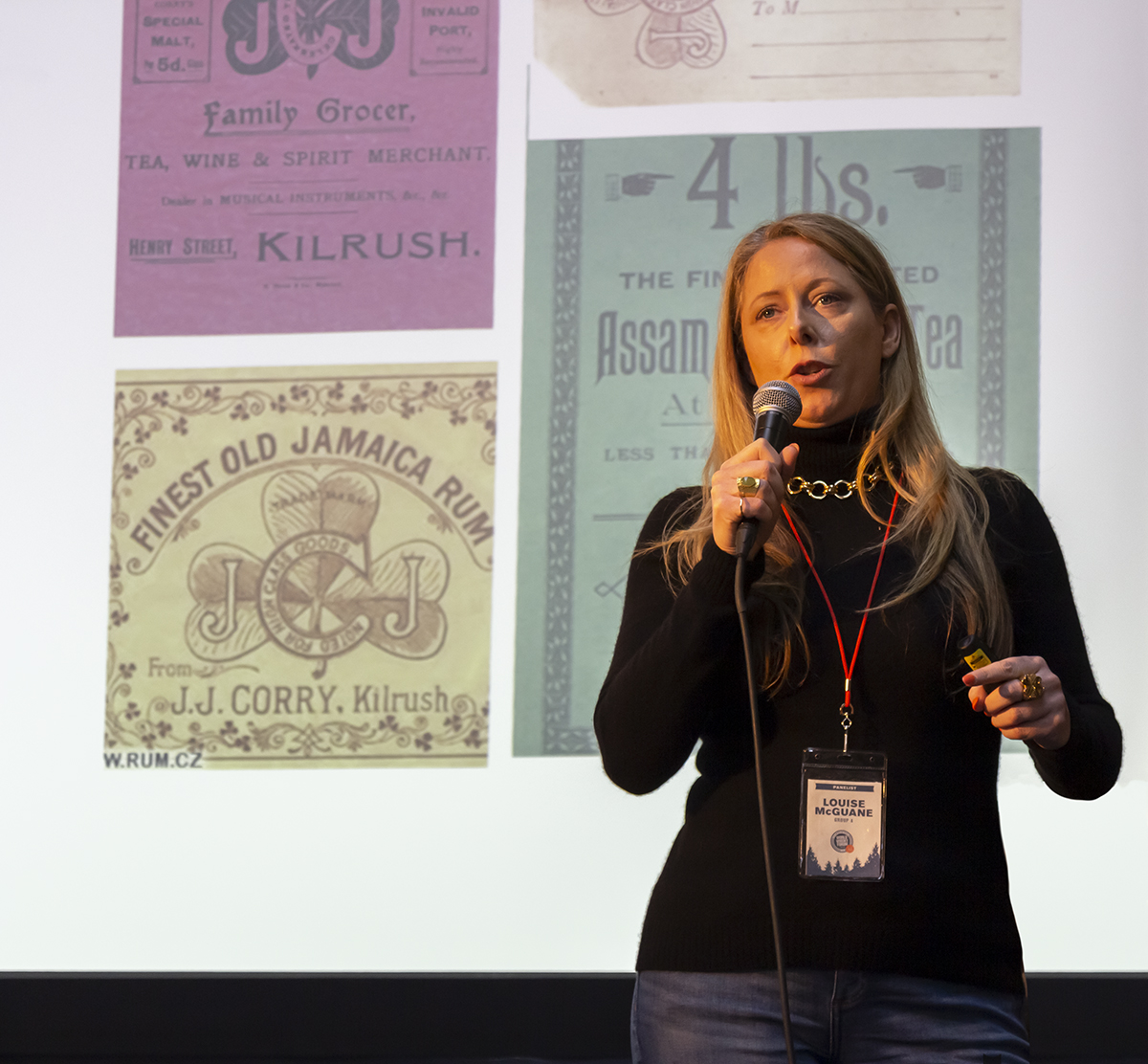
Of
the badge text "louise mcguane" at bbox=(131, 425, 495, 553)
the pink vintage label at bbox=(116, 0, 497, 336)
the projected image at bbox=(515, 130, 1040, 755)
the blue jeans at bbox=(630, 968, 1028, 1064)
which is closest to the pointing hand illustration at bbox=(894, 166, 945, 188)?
the projected image at bbox=(515, 130, 1040, 755)

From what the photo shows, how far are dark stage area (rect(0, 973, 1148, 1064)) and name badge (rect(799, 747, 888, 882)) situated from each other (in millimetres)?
1315

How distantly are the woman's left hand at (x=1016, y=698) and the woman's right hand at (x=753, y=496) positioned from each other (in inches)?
7.4

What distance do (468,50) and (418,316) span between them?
51 centimetres

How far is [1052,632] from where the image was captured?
1148 millimetres

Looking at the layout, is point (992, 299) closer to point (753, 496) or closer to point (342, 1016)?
point (753, 496)

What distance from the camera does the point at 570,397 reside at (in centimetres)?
238

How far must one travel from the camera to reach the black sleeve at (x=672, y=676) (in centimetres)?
107

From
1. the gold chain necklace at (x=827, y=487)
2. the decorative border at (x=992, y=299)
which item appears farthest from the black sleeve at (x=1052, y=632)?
the decorative border at (x=992, y=299)

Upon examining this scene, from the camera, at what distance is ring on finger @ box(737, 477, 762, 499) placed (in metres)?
1.00

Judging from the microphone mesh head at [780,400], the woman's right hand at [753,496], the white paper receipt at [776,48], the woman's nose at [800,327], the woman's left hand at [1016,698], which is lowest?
the woman's left hand at [1016,698]

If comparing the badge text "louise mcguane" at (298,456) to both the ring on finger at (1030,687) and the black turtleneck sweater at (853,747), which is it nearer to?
the black turtleneck sweater at (853,747)

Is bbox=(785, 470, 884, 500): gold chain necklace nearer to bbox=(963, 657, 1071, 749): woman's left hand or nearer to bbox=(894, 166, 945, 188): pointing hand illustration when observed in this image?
bbox=(963, 657, 1071, 749): woman's left hand

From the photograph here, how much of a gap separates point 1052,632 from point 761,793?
0.33m

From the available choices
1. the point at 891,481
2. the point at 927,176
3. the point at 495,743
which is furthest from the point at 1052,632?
the point at 927,176
